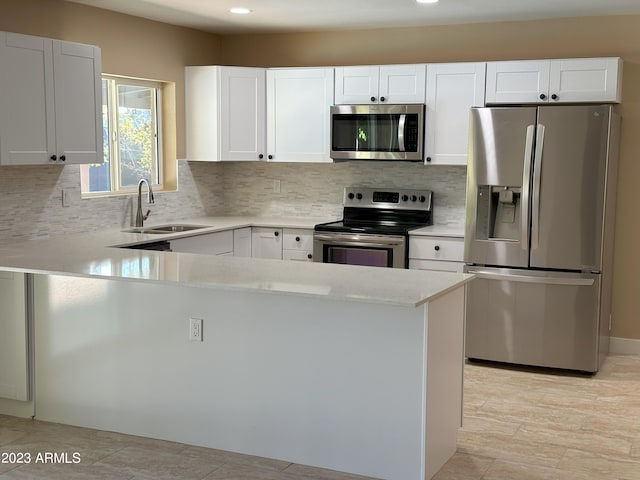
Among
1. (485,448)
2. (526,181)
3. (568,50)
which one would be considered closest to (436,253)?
(526,181)

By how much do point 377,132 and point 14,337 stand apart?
2.96 metres

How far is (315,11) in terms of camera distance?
222 inches

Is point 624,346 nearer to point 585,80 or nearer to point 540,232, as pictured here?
point 540,232

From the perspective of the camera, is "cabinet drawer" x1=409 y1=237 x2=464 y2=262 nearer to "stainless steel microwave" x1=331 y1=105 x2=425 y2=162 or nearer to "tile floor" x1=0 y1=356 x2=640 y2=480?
"stainless steel microwave" x1=331 y1=105 x2=425 y2=162

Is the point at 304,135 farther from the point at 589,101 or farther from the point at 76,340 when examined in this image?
the point at 76,340

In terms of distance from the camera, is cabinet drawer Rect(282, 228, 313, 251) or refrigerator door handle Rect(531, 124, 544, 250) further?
cabinet drawer Rect(282, 228, 313, 251)

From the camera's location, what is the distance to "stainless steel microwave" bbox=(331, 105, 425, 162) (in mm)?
5863

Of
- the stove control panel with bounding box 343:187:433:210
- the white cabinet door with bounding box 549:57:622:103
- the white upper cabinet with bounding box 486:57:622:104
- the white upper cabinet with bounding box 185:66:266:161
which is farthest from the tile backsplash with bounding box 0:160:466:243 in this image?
the white cabinet door with bounding box 549:57:622:103

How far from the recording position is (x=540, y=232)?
5227 mm

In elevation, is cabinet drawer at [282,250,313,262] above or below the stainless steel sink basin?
below

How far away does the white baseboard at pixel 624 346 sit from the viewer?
5.84 m

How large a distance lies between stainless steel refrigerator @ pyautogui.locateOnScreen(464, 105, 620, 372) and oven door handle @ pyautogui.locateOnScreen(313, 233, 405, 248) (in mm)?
565

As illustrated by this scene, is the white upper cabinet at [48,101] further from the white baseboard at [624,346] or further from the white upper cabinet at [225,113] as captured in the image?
the white baseboard at [624,346]

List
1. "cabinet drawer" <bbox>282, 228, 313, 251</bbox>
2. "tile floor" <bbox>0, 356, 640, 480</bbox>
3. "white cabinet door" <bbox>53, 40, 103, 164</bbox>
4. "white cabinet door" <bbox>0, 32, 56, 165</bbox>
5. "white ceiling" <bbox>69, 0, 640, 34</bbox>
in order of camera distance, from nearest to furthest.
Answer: "tile floor" <bbox>0, 356, 640, 480</bbox>
"white cabinet door" <bbox>0, 32, 56, 165</bbox>
"white cabinet door" <bbox>53, 40, 103, 164</bbox>
"white ceiling" <bbox>69, 0, 640, 34</bbox>
"cabinet drawer" <bbox>282, 228, 313, 251</bbox>
